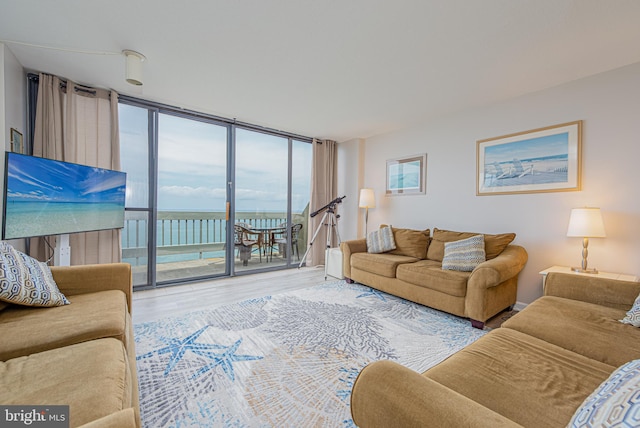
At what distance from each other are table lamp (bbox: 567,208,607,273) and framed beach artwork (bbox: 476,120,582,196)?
1.38ft

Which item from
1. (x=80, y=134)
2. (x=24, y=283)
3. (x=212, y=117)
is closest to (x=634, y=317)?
(x=24, y=283)

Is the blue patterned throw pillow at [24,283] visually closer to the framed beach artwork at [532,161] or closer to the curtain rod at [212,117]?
the curtain rod at [212,117]

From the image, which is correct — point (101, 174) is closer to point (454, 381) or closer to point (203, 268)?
point (203, 268)

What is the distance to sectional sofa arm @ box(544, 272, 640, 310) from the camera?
5.66 ft

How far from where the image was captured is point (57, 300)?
158cm

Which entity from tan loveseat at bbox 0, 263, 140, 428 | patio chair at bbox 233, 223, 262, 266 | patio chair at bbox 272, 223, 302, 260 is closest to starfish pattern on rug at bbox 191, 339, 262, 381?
tan loveseat at bbox 0, 263, 140, 428

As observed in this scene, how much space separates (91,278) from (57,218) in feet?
2.65

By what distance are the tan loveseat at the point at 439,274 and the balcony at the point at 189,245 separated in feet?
5.33

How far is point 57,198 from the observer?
2227mm

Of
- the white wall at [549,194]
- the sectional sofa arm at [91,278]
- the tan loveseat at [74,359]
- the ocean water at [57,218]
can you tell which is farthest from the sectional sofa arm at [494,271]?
the ocean water at [57,218]

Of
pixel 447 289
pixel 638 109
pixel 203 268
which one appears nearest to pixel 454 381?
pixel 447 289

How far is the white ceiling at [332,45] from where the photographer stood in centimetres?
174

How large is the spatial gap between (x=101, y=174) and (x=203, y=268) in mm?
1984

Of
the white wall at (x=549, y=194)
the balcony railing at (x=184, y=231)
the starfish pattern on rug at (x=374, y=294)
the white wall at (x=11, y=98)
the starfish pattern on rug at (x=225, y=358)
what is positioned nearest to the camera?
the starfish pattern on rug at (x=225, y=358)
